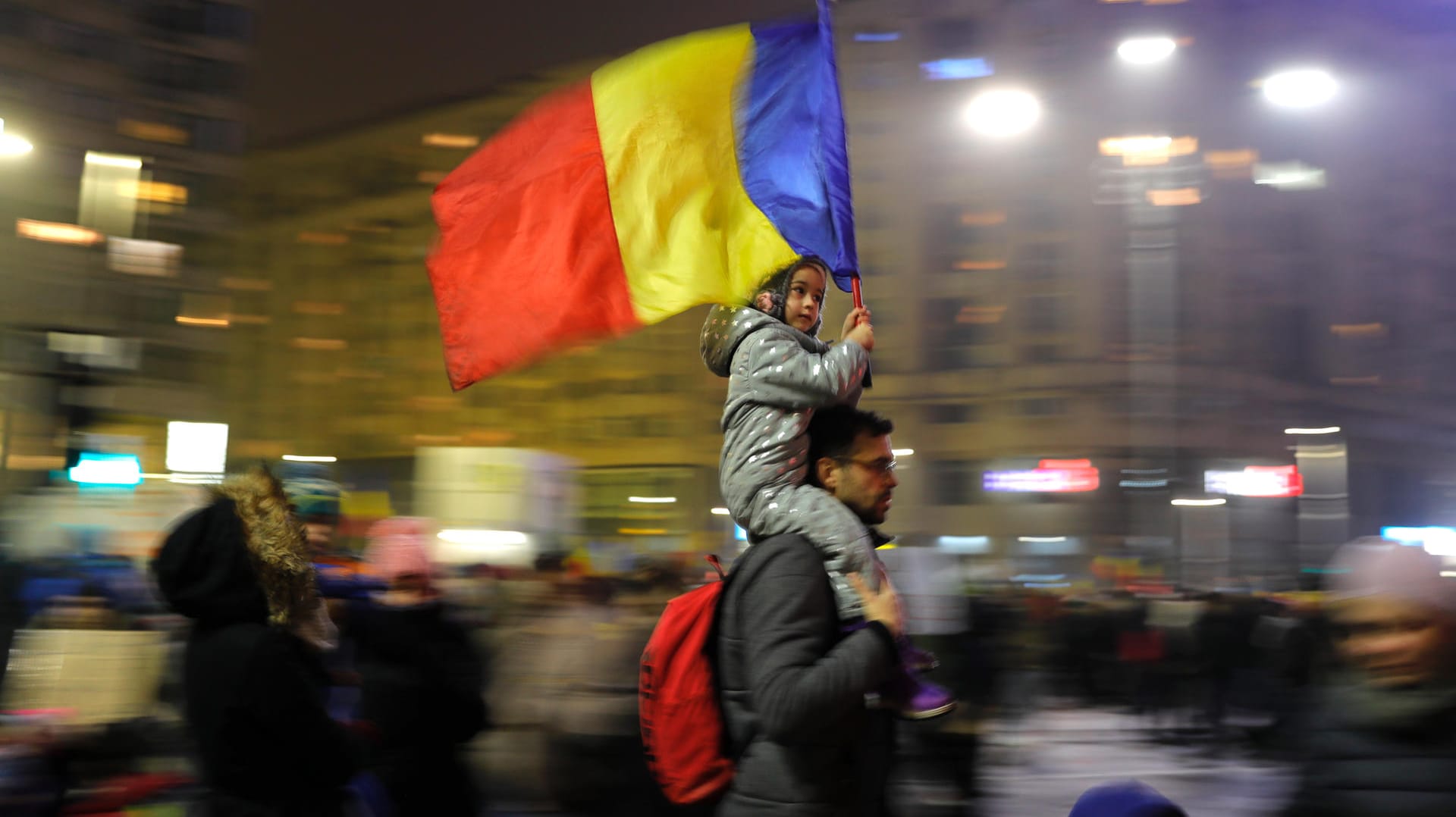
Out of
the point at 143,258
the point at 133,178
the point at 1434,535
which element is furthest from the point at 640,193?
the point at 133,178

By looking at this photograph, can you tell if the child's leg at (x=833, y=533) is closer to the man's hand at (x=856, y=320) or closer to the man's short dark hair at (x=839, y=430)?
the man's short dark hair at (x=839, y=430)

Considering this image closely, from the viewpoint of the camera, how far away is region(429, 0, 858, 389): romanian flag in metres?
3.67

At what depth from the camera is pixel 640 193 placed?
3797 millimetres

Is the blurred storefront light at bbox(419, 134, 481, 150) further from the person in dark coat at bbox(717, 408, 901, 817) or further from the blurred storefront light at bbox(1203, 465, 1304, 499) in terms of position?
the person in dark coat at bbox(717, 408, 901, 817)

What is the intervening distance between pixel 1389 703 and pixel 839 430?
1334 millimetres

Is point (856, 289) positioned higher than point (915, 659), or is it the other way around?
point (856, 289)

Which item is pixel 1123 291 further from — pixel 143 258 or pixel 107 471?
pixel 143 258

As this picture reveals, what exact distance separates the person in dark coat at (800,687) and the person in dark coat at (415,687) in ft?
7.32

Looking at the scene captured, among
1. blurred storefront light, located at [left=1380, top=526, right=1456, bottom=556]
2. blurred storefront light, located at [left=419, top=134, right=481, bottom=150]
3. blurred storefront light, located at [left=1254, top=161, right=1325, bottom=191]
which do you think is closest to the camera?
blurred storefront light, located at [left=1380, top=526, right=1456, bottom=556]

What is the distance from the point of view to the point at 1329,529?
44.4 metres

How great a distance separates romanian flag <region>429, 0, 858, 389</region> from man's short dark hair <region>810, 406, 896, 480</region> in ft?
1.72

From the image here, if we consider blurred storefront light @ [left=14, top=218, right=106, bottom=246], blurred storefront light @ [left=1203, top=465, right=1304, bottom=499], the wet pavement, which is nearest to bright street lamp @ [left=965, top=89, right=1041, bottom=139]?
blurred storefront light @ [left=1203, top=465, right=1304, bottom=499]

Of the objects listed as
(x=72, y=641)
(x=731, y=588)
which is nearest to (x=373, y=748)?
(x=72, y=641)

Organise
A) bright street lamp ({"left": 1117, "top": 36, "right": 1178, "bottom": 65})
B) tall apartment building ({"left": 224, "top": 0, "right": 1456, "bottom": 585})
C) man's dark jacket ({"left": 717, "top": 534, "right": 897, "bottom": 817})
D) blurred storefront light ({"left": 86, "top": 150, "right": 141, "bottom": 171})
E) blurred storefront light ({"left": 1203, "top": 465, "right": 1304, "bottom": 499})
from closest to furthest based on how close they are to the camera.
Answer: man's dark jacket ({"left": 717, "top": 534, "right": 897, "bottom": 817}) → bright street lamp ({"left": 1117, "top": 36, "right": 1178, "bottom": 65}) → blurred storefront light ({"left": 1203, "top": 465, "right": 1304, "bottom": 499}) → tall apartment building ({"left": 224, "top": 0, "right": 1456, "bottom": 585}) → blurred storefront light ({"left": 86, "top": 150, "right": 141, "bottom": 171})
